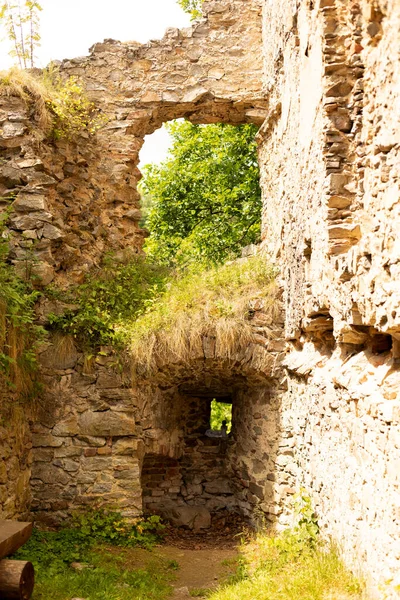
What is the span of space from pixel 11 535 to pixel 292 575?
2063 mm

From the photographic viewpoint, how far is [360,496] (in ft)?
13.3

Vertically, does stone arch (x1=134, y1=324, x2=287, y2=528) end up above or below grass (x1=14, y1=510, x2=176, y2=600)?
above

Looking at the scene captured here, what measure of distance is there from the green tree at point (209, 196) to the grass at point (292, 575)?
681 centimetres

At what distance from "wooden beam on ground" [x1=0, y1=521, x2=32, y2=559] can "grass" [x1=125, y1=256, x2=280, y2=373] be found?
2321 mm

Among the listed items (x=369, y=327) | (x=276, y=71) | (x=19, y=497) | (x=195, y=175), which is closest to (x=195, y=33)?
(x=276, y=71)

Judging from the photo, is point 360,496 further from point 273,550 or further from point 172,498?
point 172,498

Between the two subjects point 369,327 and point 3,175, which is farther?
point 3,175

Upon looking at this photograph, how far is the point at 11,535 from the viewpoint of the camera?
4.46 m

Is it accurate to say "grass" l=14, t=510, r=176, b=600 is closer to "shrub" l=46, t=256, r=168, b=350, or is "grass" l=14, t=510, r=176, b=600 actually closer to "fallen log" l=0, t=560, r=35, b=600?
"fallen log" l=0, t=560, r=35, b=600

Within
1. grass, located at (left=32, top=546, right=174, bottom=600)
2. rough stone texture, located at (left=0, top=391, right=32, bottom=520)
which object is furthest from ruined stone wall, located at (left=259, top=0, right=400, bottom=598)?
rough stone texture, located at (left=0, top=391, right=32, bottom=520)

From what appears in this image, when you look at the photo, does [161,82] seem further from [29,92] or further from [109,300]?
[109,300]

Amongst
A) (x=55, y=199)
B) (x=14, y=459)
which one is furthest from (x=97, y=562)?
(x=55, y=199)

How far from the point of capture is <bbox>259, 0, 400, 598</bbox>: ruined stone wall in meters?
3.62

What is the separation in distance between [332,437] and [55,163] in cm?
466
